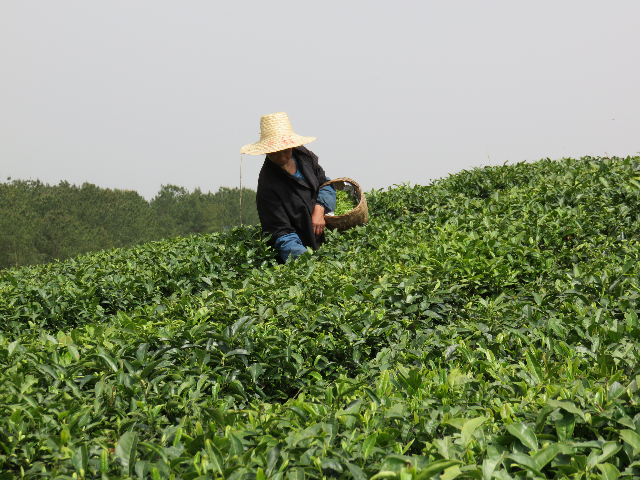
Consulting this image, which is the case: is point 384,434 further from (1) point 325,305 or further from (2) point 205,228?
(2) point 205,228

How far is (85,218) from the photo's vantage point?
4072 centimetres

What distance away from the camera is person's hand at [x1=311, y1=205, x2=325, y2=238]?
535cm

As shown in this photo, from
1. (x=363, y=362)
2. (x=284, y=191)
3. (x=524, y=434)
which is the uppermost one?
(x=284, y=191)

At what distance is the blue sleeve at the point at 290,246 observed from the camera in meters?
4.83

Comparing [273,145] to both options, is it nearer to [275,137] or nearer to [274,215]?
[275,137]

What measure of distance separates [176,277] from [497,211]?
304 centimetres

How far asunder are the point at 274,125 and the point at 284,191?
2.06 feet

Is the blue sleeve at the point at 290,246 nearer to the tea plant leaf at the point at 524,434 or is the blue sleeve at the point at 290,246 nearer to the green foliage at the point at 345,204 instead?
the green foliage at the point at 345,204

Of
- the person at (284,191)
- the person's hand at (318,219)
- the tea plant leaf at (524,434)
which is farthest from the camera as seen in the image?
the person's hand at (318,219)

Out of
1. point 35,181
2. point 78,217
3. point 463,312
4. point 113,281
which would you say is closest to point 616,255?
point 463,312

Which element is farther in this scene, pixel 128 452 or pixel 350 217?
pixel 350 217

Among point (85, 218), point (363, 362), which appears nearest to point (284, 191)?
point (363, 362)

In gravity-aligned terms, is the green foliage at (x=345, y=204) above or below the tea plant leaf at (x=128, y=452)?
above

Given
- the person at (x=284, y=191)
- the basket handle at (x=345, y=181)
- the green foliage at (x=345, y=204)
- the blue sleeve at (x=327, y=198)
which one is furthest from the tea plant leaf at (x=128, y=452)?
the green foliage at (x=345, y=204)
